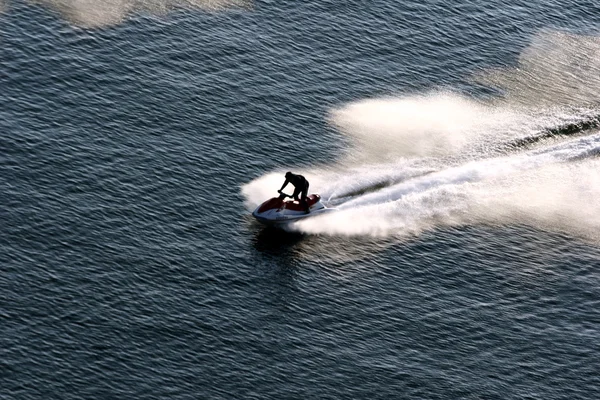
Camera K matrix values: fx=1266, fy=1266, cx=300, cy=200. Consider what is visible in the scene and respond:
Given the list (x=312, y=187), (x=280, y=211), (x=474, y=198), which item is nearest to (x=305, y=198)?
(x=280, y=211)

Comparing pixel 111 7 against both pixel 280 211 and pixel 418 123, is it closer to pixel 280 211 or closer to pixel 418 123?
pixel 418 123

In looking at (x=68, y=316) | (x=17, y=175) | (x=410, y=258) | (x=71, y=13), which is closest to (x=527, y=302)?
(x=410, y=258)

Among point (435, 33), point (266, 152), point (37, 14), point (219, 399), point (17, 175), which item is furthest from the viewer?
point (435, 33)

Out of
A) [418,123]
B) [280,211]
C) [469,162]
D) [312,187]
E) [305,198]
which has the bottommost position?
[280,211]

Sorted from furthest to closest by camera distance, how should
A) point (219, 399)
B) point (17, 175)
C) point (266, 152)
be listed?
point (266, 152)
point (17, 175)
point (219, 399)

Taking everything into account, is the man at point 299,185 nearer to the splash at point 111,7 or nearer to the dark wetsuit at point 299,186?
the dark wetsuit at point 299,186

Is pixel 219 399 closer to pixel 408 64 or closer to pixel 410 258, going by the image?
pixel 410 258
